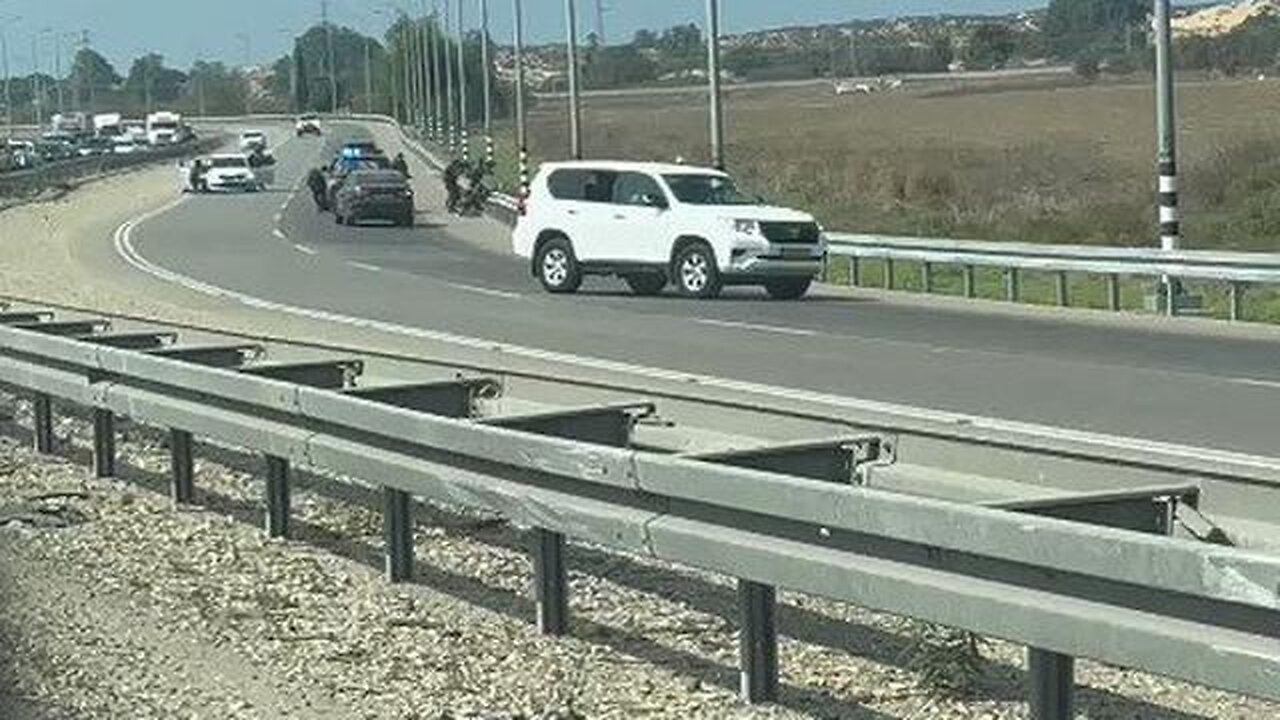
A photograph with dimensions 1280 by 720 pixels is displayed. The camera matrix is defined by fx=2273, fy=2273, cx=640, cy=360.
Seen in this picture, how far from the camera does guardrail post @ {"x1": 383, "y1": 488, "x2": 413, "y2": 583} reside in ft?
31.7

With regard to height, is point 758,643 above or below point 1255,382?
above

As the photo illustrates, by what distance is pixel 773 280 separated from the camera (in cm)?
3170

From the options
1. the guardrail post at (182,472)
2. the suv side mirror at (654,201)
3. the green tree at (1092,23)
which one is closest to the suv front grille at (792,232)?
the suv side mirror at (654,201)

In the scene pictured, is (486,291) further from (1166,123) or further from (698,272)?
(1166,123)

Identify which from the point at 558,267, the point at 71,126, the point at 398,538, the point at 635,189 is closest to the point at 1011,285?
the point at 635,189

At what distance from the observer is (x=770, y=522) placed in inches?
275

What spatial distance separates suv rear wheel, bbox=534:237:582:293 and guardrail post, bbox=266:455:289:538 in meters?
22.2

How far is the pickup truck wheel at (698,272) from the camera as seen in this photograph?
3159 centimetres

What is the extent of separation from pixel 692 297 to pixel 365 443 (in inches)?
886

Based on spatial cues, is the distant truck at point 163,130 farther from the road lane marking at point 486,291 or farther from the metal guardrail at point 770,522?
the metal guardrail at point 770,522

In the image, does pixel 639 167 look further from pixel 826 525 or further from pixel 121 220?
pixel 121 220

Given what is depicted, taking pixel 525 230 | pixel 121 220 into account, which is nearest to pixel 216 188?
pixel 121 220

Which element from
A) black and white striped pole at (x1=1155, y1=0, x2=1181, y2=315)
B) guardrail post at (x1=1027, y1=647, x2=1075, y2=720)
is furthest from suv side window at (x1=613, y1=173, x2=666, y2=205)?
guardrail post at (x1=1027, y1=647, x2=1075, y2=720)

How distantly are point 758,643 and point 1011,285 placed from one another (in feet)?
78.1
